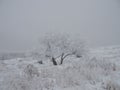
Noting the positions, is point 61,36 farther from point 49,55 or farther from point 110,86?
point 110,86

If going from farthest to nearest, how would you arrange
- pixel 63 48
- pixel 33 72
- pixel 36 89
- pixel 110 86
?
pixel 63 48 → pixel 33 72 → pixel 36 89 → pixel 110 86

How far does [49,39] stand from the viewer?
49.2 ft

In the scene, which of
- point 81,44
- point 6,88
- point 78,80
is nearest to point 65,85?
point 78,80

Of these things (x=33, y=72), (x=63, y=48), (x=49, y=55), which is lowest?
(x=33, y=72)

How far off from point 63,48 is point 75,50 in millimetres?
1903

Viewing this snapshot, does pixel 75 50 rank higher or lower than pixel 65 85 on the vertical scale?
higher

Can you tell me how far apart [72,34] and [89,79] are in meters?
11.3

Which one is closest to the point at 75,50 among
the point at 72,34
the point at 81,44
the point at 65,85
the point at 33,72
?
the point at 81,44

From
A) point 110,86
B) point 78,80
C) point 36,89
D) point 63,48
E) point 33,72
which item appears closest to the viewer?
point 110,86

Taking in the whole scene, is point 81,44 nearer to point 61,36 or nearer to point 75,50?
point 75,50

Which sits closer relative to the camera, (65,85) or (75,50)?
(65,85)

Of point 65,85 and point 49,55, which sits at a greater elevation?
point 49,55

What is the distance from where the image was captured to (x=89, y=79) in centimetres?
486

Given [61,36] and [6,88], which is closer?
[6,88]
